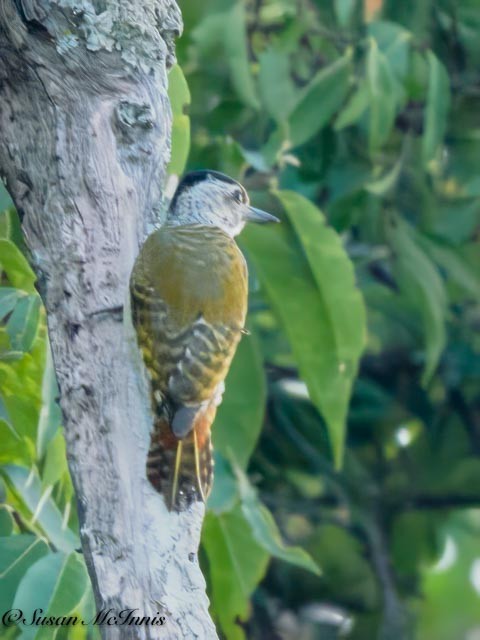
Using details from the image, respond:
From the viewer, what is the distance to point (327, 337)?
3209 millimetres

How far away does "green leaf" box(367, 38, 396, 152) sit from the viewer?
11.5ft

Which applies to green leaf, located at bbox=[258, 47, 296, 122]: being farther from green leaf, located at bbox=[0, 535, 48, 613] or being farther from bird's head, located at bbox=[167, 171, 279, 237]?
green leaf, located at bbox=[0, 535, 48, 613]

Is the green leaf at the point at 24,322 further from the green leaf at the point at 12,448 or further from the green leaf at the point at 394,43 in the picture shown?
the green leaf at the point at 394,43

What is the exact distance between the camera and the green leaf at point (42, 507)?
8.50ft

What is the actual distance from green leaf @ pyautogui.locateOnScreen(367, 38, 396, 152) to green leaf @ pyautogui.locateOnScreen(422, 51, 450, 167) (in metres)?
0.15

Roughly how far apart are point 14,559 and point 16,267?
0.53 m

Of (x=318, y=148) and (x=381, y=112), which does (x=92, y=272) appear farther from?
(x=318, y=148)

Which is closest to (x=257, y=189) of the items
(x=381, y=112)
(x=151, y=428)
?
(x=381, y=112)

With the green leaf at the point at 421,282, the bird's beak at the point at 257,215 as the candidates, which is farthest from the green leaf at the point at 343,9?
the bird's beak at the point at 257,215

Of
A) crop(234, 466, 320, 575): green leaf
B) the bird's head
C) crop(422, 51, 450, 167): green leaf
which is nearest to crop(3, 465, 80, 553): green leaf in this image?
crop(234, 466, 320, 575): green leaf

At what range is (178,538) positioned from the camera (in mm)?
2143

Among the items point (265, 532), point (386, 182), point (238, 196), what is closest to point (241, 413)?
point (265, 532)

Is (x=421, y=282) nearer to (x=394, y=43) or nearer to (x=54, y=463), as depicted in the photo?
(x=394, y=43)

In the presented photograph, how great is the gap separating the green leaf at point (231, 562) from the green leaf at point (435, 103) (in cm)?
140
